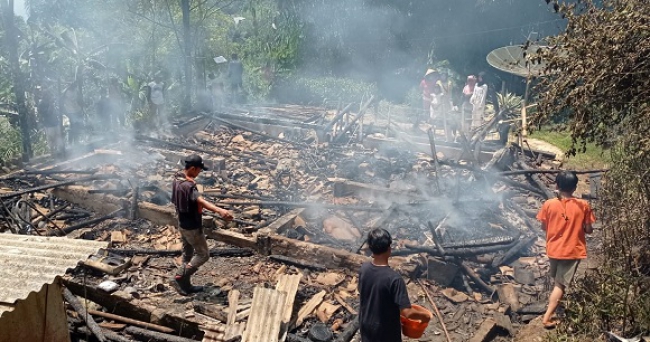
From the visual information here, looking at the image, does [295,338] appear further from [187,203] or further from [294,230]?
[294,230]

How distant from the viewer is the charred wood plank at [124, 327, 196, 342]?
5750mm

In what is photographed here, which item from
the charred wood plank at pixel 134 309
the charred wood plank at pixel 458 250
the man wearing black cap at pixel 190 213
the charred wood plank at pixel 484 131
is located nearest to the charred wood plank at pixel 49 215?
the charred wood plank at pixel 134 309

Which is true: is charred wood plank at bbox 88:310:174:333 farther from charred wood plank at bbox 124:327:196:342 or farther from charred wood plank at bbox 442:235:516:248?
charred wood plank at bbox 442:235:516:248

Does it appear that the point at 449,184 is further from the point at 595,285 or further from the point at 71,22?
the point at 71,22

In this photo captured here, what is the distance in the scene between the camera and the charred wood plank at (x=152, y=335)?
5750 millimetres

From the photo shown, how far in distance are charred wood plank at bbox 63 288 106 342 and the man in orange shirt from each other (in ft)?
17.3

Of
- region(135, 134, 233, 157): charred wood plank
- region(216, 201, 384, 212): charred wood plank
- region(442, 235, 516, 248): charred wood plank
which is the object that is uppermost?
region(135, 134, 233, 157): charred wood plank

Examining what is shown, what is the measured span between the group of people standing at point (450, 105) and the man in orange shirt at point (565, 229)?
911 cm

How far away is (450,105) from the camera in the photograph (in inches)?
682

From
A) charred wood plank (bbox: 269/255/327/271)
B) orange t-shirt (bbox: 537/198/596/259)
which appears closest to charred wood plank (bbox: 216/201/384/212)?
charred wood plank (bbox: 269/255/327/271)

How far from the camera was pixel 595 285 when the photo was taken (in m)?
5.93

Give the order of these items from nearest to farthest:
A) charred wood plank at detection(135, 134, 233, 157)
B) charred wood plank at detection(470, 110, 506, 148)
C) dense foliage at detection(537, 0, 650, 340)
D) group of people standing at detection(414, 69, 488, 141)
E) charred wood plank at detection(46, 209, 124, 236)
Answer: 1. dense foliage at detection(537, 0, 650, 340)
2. charred wood plank at detection(46, 209, 124, 236)
3. charred wood plank at detection(470, 110, 506, 148)
4. charred wood plank at detection(135, 134, 233, 157)
5. group of people standing at detection(414, 69, 488, 141)

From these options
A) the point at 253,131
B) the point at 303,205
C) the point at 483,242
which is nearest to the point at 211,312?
the point at 303,205

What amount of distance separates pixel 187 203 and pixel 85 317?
1798 millimetres
